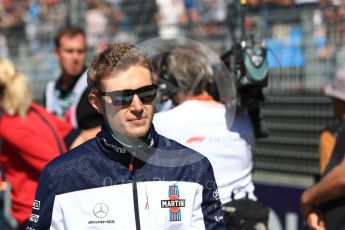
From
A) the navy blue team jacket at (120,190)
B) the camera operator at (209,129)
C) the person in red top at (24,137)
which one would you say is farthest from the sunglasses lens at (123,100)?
the person in red top at (24,137)

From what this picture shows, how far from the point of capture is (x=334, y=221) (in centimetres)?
379

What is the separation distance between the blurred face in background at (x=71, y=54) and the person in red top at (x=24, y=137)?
0.81 m

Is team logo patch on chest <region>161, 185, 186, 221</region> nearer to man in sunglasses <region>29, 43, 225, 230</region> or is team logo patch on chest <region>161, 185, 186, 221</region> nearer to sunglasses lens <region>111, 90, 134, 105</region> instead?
man in sunglasses <region>29, 43, 225, 230</region>

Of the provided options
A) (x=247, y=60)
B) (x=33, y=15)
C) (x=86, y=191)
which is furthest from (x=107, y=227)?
(x=33, y=15)

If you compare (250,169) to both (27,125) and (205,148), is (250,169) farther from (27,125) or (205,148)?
(27,125)

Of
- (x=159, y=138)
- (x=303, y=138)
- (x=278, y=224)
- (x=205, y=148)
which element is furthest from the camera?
(x=303, y=138)

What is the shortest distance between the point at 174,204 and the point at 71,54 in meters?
3.25

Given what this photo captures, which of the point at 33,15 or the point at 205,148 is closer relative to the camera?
the point at 205,148

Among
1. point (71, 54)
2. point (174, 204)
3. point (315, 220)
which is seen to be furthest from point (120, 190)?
point (71, 54)

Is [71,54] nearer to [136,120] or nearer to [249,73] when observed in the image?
[249,73]

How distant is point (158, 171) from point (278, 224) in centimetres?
431

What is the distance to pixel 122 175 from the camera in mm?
2645

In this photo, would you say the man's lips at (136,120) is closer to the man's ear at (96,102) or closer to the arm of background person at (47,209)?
the man's ear at (96,102)

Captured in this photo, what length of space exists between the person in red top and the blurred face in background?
2.66 feet
